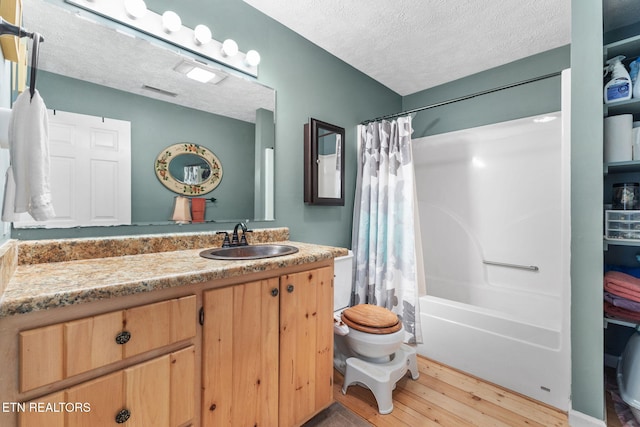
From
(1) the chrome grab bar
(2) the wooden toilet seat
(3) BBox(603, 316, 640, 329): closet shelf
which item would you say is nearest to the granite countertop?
(2) the wooden toilet seat

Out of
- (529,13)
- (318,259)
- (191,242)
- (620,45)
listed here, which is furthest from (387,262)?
(529,13)

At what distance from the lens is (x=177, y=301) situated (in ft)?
2.94

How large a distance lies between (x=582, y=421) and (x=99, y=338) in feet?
7.21

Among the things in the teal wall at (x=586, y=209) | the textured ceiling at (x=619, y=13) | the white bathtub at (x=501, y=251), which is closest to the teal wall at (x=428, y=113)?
the teal wall at (x=586, y=209)

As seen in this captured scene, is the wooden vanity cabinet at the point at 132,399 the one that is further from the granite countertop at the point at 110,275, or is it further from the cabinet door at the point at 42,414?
the granite countertop at the point at 110,275

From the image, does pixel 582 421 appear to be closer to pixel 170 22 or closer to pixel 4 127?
pixel 4 127

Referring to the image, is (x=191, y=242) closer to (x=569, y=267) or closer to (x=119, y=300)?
(x=119, y=300)

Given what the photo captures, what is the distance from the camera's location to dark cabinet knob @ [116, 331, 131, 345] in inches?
30.6

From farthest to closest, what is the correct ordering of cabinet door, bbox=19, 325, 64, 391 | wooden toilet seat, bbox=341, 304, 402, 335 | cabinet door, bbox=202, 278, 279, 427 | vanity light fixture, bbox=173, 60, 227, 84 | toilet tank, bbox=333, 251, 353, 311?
toilet tank, bbox=333, 251, 353, 311
wooden toilet seat, bbox=341, 304, 402, 335
vanity light fixture, bbox=173, 60, 227, 84
cabinet door, bbox=202, 278, 279, 427
cabinet door, bbox=19, 325, 64, 391

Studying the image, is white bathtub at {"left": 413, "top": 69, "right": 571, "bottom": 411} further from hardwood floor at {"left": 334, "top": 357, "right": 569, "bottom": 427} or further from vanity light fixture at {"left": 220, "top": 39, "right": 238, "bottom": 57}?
vanity light fixture at {"left": 220, "top": 39, "right": 238, "bottom": 57}

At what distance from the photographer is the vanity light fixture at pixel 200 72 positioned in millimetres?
1467

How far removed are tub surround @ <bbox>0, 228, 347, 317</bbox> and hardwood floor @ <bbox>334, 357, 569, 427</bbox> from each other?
943 millimetres

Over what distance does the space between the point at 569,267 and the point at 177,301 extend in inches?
78.1

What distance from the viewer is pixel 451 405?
157 centimetres
